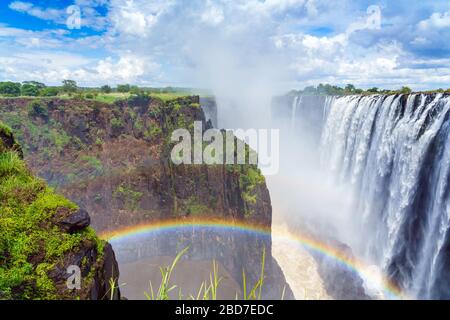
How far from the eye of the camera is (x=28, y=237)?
259 inches

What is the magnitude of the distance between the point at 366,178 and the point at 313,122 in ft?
73.7

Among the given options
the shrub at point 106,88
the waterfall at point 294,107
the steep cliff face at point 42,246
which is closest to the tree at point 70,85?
the shrub at point 106,88

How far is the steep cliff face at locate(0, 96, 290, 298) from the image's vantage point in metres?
40.7

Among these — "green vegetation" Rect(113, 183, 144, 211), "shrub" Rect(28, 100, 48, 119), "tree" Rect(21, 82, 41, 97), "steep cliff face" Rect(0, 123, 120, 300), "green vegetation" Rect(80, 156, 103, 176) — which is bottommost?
"green vegetation" Rect(113, 183, 144, 211)

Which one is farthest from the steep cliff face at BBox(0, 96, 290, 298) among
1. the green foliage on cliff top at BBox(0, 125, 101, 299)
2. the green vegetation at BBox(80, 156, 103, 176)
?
the green foliage on cliff top at BBox(0, 125, 101, 299)

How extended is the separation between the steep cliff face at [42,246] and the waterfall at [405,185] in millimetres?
18038

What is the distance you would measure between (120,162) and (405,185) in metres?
35.3

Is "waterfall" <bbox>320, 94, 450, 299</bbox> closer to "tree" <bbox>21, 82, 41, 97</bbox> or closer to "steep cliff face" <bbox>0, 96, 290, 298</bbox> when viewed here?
"steep cliff face" <bbox>0, 96, 290, 298</bbox>

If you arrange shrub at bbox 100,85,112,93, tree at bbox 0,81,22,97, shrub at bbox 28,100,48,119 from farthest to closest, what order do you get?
shrub at bbox 100,85,112,93 → tree at bbox 0,81,22,97 → shrub at bbox 28,100,48,119

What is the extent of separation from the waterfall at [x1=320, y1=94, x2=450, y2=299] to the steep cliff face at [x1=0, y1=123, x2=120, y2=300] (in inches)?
710

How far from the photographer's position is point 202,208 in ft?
135

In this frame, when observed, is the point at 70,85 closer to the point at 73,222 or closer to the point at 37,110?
the point at 37,110

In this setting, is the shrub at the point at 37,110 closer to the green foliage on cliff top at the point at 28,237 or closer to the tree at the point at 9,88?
the tree at the point at 9,88
